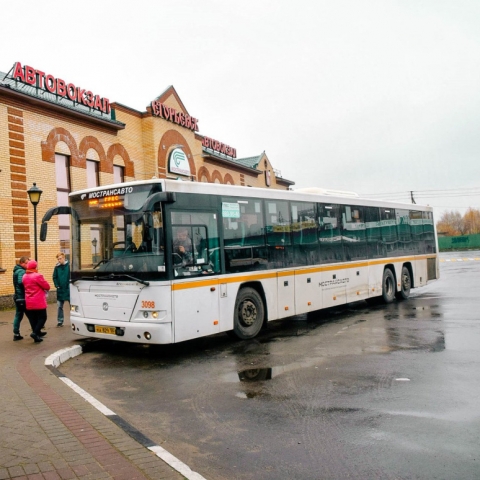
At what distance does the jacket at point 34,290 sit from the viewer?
1021 cm

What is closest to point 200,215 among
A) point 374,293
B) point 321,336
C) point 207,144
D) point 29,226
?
point 321,336

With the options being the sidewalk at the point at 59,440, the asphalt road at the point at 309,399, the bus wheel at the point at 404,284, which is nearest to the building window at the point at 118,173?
the bus wheel at the point at 404,284

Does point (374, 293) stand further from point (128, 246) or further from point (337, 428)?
point (337, 428)

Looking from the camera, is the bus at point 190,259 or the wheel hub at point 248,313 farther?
the wheel hub at point 248,313

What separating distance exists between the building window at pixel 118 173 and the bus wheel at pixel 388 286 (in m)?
12.8

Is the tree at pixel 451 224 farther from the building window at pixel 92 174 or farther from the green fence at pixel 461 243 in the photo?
the building window at pixel 92 174

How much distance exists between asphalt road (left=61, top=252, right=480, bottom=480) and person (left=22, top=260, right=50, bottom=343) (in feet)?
4.43

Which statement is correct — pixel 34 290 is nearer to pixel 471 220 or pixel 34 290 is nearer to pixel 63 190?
pixel 63 190

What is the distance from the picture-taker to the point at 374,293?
15.1 metres

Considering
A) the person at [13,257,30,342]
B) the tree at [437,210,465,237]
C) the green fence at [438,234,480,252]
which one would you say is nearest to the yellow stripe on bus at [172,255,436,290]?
the person at [13,257,30,342]

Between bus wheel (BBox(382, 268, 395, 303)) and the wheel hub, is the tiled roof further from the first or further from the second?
the wheel hub

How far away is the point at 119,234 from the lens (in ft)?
29.7

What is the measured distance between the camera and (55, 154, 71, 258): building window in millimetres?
19922

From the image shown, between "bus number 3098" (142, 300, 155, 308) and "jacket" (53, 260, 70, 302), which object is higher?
"jacket" (53, 260, 70, 302)
